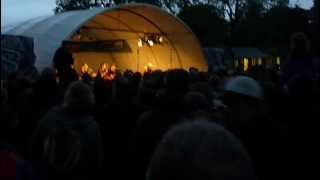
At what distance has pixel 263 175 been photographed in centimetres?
538

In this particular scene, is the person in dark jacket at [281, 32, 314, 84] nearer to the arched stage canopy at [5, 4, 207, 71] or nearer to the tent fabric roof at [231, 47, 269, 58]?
the arched stage canopy at [5, 4, 207, 71]

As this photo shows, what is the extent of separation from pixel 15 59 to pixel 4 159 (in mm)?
9913

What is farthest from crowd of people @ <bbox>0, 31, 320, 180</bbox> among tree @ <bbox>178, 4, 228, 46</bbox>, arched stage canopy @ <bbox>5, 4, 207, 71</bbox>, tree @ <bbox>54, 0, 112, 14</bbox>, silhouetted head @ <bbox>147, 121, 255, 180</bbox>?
tree @ <bbox>54, 0, 112, 14</bbox>

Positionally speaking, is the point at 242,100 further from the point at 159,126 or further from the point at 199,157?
the point at 199,157

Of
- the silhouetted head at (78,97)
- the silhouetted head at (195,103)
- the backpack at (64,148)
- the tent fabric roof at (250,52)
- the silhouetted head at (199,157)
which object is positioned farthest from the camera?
the tent fabric roof at (250,52)

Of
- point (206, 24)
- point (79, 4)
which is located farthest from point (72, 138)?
point (79, 4)

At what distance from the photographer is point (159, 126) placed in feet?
20.8

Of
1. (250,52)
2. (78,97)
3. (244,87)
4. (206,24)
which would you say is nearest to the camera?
(244,87)

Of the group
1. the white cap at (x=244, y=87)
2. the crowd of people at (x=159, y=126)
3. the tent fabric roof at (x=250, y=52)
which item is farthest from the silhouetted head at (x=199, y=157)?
the tent fabric roof at (x=250, y=52)

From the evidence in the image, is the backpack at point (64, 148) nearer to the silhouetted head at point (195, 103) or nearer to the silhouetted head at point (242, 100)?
the silhouetted head at point (195, 103)

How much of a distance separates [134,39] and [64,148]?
87.5 ft

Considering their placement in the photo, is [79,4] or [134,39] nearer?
[134,39]

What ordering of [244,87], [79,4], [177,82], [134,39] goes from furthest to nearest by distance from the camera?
[79,4]
[134,39]
[177,82]
[244,87]

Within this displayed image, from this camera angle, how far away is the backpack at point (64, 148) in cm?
668
